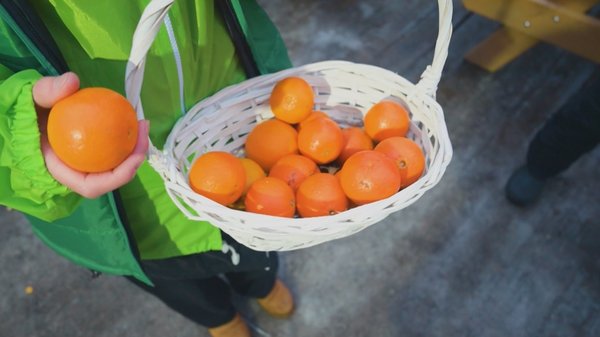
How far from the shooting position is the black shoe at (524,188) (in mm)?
1691

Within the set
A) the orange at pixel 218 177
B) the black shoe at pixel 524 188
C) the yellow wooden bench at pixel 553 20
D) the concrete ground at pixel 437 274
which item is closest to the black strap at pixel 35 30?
the orange at pixel 218 177

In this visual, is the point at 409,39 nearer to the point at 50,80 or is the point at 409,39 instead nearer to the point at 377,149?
the point at 377,149

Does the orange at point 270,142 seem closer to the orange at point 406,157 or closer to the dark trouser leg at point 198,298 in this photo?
the orange at point 406,157

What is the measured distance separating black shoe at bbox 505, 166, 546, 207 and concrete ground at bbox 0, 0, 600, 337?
39 mm

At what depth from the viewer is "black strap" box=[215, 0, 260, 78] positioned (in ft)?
2.82

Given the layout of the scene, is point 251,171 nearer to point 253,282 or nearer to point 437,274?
point 253,282

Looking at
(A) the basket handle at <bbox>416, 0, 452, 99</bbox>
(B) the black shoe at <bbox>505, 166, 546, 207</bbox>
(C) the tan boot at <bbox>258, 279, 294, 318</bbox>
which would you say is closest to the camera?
(A) the basket handle at <bbox>416, 0, 452, 99</bbox>

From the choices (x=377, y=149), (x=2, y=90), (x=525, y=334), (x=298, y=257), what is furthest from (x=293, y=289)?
(x=2, y=90)

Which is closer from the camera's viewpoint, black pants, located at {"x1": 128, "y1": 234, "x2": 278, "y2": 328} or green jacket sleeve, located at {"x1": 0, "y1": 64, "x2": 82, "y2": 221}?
green jacket sleeve, located at {"x1": 0, "y1": 64, "x2": 82, "y2": 221}

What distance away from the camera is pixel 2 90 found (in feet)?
1.97

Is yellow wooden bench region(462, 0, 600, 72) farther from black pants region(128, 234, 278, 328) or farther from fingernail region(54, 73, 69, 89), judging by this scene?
fingernail region(54, 73, 69, 89)

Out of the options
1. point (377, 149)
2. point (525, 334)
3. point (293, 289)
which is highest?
point (377, 149)

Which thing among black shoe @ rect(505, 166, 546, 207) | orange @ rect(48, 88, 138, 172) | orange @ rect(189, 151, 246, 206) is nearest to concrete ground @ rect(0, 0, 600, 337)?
black shoe @ rect(505, 166, 546, 207)

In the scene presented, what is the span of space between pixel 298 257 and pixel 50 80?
118 cm
